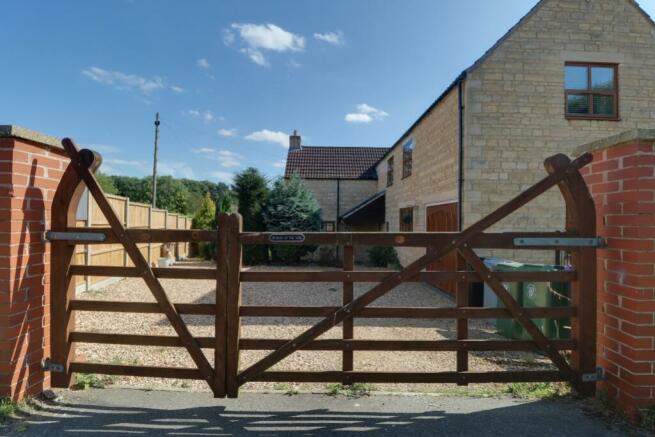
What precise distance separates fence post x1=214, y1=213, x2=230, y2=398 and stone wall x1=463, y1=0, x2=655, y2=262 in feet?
22.3

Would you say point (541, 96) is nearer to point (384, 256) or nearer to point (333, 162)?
point (384, 256)

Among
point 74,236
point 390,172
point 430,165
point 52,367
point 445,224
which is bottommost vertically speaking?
point 52,367

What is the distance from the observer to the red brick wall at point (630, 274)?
113 inches

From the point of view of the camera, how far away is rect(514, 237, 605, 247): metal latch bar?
3.09 m

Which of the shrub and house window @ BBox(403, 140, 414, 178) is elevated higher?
house window @ BBox(403, 140, 414, 178)

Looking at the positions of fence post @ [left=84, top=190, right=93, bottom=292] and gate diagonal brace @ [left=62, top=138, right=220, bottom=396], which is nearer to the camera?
gate diagonal brace @ [left=62, top=138, right=220, bottom=396]

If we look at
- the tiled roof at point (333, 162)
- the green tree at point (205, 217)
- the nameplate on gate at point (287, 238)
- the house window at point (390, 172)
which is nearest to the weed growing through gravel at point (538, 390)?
the nameplate on gate at point (287, 238)

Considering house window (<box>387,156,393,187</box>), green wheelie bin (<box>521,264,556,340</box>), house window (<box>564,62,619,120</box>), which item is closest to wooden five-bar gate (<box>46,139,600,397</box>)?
green wheelie bin (<box>521,264,556,340</box>)

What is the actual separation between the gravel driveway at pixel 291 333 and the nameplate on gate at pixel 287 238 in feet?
5.08

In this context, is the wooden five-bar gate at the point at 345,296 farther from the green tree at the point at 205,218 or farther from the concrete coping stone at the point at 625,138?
the green tree at the point at 205,218

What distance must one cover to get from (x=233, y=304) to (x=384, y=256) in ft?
44.1

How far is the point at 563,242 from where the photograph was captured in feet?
10.1

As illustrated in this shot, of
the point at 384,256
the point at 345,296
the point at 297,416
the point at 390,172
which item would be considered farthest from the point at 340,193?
the point at 297,416

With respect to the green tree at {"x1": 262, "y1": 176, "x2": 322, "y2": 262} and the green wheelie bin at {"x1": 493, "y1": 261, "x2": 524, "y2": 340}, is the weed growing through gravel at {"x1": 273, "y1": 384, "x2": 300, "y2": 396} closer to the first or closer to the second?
the green wheelie bin at {"x1": 493, "y1": 261, "x2": 524, "y2": 340}
